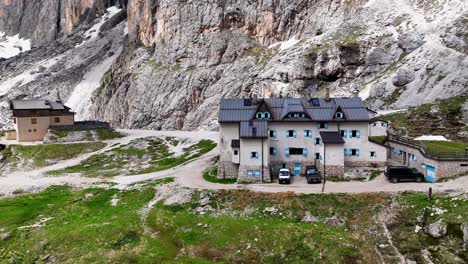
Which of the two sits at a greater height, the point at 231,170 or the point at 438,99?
the point at 438,99

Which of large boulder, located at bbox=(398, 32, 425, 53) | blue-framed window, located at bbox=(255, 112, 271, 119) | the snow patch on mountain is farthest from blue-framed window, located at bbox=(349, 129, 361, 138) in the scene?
the snow patch on mountain

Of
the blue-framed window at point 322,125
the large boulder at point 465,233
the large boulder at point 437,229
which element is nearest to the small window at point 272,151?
the blue-framed window at point 322,125

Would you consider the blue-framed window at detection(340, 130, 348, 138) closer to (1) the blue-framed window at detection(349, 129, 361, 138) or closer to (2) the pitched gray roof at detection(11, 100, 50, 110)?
(1) the blue-framed window at detection(349, 129, 361, 138)

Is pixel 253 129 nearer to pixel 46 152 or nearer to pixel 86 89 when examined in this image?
pixel 46 152

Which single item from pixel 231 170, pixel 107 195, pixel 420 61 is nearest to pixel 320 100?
pixel 231 170

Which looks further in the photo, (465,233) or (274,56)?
(274,56)

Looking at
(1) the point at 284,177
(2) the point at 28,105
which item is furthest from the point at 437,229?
(2) the point at 28,105

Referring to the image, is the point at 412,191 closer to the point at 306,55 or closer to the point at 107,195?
the point at 107,195
